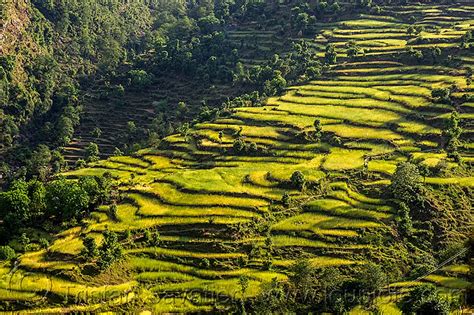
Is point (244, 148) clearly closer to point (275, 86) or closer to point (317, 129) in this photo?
point (317, 129)

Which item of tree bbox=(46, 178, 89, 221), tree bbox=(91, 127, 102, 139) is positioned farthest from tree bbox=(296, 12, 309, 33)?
tree bbox=(46, 178, 89, 221)

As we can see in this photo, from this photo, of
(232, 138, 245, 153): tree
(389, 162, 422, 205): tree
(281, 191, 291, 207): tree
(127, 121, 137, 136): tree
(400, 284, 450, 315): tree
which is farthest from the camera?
(127, 121, 137, 136): tree

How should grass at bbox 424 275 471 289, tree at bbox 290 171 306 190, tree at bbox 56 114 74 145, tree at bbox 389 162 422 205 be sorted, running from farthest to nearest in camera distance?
tree at bbox 56 114 74 145
tree at bbox 290 171 306 190
tree at bbox 389 162 422 205
grass at bbox 424 275 471 289

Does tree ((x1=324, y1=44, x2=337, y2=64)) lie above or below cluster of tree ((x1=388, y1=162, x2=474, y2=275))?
above

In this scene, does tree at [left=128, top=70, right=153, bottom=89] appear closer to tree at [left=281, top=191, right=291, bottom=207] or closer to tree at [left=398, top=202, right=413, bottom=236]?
tree at [left=281, top=191, right=291, bottom=207]

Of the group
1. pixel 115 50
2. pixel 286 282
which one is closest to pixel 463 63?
pixel 286 282

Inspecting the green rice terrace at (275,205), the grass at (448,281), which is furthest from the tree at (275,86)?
the grass at (448,281)

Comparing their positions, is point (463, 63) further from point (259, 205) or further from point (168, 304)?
point (168, 304)
